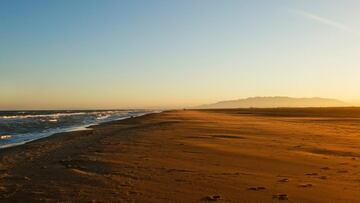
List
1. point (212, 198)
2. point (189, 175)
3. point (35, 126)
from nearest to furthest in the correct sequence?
point (212, 198) < point (189, 175) < point (35, 126)

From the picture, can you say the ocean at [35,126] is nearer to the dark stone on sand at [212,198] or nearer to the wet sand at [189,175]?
the wet sand at [189,175]

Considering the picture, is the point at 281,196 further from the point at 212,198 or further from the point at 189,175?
the point at 189,175

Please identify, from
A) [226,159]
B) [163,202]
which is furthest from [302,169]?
[163,202]

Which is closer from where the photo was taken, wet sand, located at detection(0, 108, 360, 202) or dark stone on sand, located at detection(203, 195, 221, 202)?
dark stone on sand, located at detection(203, 195, 221, 202)

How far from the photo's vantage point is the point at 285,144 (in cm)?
1892

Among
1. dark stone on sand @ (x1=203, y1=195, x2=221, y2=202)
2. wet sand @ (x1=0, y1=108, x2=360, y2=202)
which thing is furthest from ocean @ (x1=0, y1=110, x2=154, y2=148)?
dark stone on sand @ (x1=203, y1=195, x2=221, y2=202)

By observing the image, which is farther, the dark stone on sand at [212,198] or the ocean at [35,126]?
the ocean at [35,126]

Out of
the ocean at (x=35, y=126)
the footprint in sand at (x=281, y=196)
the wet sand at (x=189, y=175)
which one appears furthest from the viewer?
the ocean at (x=35, y=126)

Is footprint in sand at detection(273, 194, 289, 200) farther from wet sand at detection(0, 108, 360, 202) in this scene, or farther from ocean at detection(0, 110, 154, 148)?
ocean at detection(0, 110, 154, 148)

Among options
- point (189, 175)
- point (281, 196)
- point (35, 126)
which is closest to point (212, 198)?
point (281, 196)

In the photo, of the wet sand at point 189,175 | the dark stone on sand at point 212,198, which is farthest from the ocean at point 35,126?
the dark stone on sand at point 212,198

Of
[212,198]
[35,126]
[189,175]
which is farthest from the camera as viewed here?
[35,126]

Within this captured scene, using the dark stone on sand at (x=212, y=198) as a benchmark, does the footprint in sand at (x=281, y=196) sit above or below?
above

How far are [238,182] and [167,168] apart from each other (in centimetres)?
290
